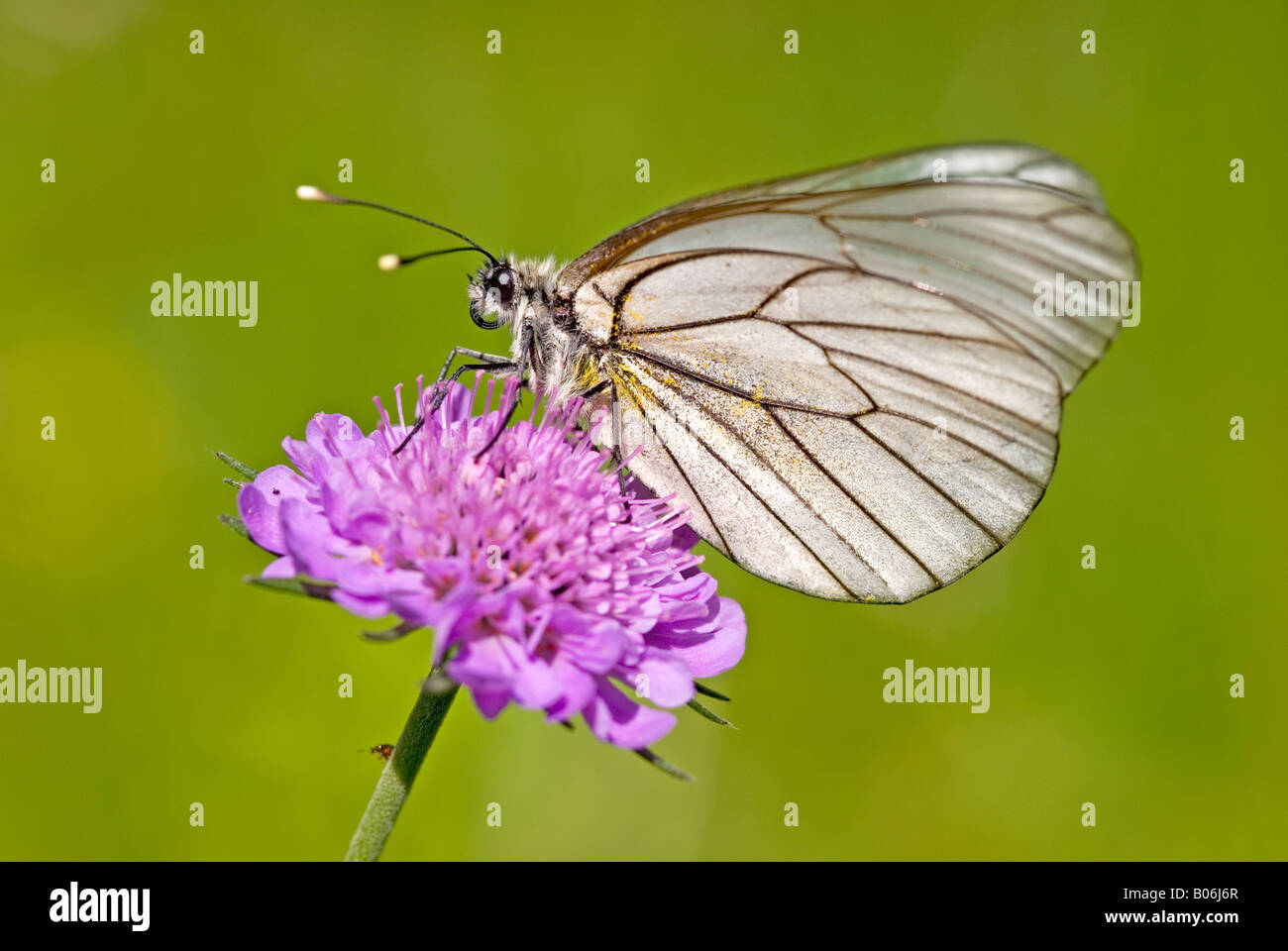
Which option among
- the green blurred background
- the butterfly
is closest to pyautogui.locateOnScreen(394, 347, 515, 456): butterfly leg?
the butterfly

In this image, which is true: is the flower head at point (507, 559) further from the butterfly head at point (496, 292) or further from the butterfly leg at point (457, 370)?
the butterfly head at point (496, 292)

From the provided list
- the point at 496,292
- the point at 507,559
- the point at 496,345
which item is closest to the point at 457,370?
the point at 496,292

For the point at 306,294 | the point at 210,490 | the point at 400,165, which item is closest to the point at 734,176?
the point at 400,165

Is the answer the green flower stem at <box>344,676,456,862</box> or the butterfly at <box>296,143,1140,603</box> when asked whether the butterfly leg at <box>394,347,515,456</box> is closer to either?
the butterfly at <box>296,143,1140,603</box>

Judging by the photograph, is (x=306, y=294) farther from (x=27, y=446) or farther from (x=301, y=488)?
(x=301, y=488)

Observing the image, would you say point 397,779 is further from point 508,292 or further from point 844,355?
point 844,355

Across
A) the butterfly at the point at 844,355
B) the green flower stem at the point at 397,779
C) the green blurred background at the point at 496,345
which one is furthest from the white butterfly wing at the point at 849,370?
the green blurred background at the point at 496,345
